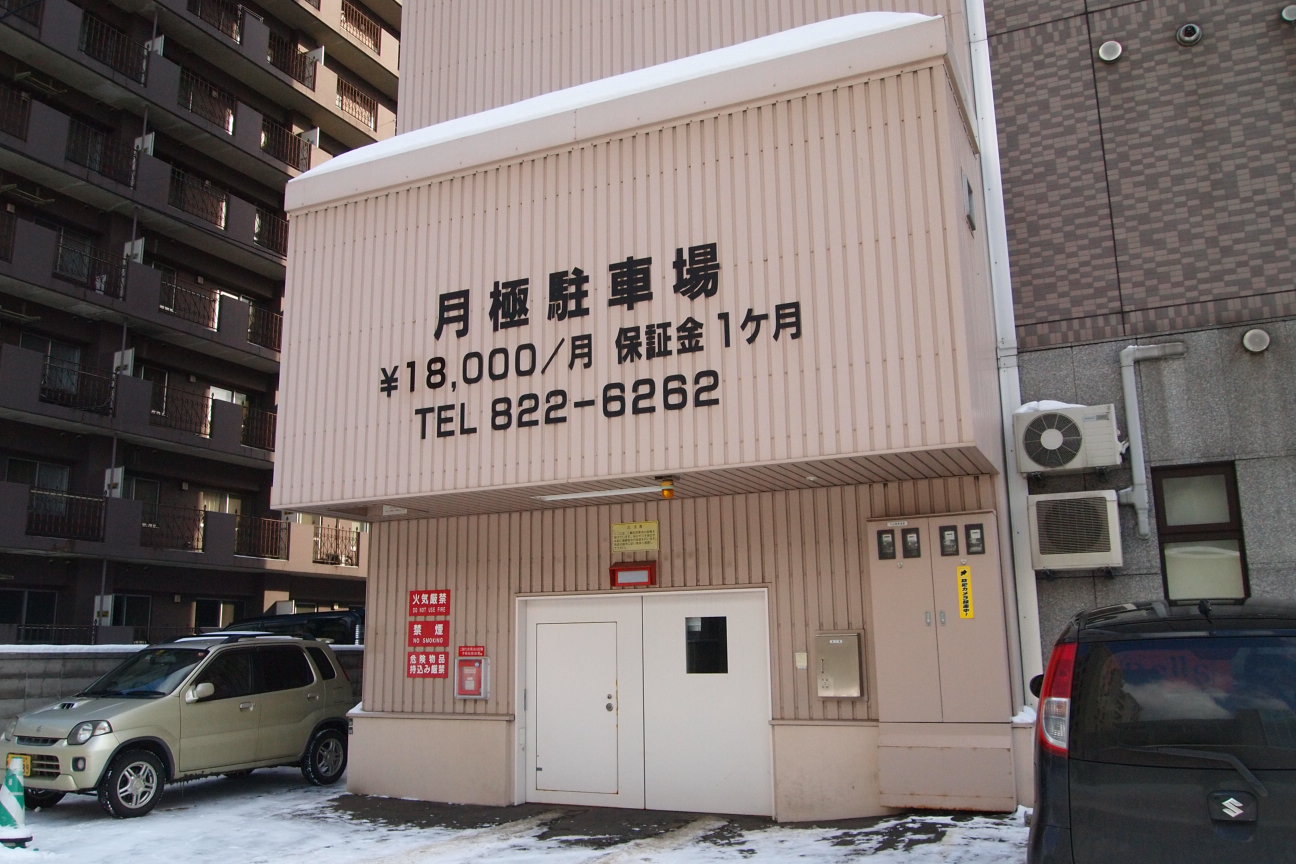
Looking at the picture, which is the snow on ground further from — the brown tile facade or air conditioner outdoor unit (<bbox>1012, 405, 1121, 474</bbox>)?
the brown tile facade

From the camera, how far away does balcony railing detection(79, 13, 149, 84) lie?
2409cm

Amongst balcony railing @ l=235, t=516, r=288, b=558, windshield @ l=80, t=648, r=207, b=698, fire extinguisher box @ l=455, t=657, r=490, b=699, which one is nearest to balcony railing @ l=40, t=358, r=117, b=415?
balcony railing @ l=235, t=516, r=288, b=558

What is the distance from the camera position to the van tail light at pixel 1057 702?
4.92m

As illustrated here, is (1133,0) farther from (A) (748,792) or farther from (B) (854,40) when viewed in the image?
(A) (748,792)

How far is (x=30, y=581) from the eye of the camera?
22.3m

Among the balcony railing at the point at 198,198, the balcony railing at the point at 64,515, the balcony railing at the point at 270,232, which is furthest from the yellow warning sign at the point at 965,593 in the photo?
the balcony railing at the point at 270,232

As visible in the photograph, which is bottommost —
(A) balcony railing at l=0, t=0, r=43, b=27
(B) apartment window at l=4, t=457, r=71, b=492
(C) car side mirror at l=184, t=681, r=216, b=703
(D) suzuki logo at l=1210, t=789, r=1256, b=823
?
(D) suzuki logo at l=1210, t=789, r=1256, b=823

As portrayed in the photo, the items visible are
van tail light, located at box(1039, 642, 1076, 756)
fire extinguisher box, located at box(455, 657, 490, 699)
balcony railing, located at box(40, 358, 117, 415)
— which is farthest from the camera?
balcony railing, located at box(40, 358, 117, 415)

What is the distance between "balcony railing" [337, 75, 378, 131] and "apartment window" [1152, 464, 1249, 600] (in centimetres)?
2781

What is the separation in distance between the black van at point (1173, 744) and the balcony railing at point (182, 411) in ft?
79.5

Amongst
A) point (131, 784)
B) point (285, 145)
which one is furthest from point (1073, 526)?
point (285, 145)

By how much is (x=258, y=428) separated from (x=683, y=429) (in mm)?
20945

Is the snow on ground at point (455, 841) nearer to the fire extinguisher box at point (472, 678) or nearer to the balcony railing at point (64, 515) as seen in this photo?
the fire extinguisher box at point (472, 678)

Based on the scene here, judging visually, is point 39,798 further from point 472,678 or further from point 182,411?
point 182,411
